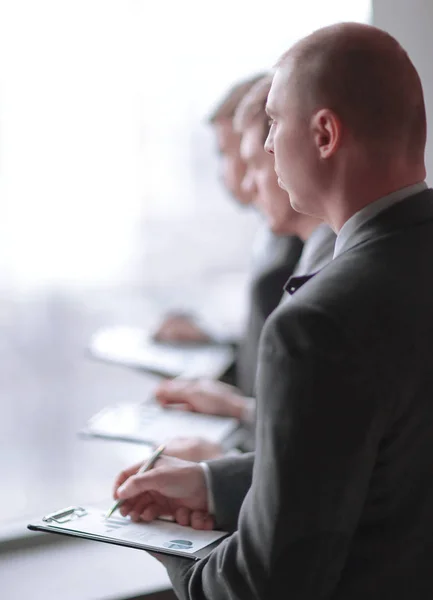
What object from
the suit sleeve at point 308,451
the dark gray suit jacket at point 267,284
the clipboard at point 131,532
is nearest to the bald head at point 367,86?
the suit sleeve at point 308,451

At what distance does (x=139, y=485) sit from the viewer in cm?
98

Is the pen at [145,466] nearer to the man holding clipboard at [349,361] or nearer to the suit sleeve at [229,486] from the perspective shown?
the suit sleeve at [229,486]

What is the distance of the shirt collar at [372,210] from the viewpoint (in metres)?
0.75

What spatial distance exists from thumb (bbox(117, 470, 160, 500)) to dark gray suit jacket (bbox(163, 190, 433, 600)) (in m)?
0.23

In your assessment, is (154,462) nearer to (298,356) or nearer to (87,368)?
(298,356)

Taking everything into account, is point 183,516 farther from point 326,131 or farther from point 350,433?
point 326,131

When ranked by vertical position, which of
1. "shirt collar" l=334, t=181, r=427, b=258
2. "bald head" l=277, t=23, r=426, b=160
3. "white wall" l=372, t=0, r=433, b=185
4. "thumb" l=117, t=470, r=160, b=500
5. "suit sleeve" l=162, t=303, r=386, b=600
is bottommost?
"thumb" l=117, t=470, r=160, b=500

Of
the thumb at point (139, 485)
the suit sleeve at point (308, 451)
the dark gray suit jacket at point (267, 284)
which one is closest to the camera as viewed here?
the suit sleeve at point (308, 451)

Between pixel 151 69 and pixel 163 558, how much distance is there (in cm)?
237

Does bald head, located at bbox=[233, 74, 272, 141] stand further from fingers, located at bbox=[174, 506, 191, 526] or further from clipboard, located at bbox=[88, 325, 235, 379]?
fingers, located at bbox=[174, 506, 191, 526]

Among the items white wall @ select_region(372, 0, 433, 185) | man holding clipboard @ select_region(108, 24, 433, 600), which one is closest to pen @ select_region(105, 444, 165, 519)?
man holding clipboard @ select_region(108, 24, 433, 600)

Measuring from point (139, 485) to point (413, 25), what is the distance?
37.7 inches

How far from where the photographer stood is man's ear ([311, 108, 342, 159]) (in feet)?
2.38

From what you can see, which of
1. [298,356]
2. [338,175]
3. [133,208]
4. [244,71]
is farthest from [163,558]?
[133,208]
